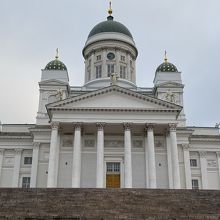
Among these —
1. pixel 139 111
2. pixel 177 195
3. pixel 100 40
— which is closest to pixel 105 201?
pixel 177 195

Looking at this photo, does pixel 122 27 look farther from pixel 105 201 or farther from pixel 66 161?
pixel 105 201

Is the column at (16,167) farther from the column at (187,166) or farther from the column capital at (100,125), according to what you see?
the column at (187,166)

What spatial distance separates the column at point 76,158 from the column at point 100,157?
1.43 m

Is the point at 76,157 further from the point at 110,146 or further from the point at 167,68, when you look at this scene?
the point at 167,68

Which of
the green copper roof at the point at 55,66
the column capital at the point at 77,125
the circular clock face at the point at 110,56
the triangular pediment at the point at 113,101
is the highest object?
the circular clock face at the point at 110,56

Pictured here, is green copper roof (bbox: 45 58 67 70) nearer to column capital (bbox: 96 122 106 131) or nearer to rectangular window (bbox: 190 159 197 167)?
column capital (bbox: 96 122 106 131)

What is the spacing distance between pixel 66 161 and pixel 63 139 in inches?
71.8

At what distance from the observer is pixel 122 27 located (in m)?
49.5

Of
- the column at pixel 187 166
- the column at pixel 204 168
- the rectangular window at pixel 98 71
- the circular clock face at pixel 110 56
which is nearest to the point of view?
the column at pixel 187 166

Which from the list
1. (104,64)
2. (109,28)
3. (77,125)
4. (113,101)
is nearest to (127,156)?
(77,125)

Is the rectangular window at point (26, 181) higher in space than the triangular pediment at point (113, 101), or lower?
lower

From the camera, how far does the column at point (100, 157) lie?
30344 mm

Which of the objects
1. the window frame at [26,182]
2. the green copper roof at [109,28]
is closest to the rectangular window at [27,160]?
the window frame at [26,182]

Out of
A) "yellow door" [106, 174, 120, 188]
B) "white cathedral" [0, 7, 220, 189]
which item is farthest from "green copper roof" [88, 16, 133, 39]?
"yellow door" [106, 174, 120, 188]
